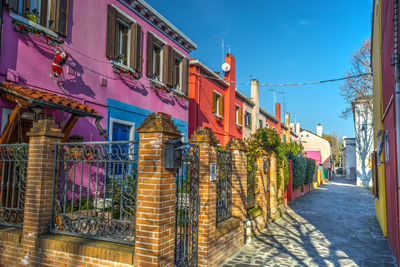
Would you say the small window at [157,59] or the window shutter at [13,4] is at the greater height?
the small window at [157,59]

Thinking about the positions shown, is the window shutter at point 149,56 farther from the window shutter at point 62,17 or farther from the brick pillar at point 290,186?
the brick pillar at point 290,186

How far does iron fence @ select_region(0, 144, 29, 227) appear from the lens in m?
4.91

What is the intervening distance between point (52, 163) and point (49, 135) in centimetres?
46

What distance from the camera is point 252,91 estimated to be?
78.0ft

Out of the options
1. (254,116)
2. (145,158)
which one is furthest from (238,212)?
(254,116)

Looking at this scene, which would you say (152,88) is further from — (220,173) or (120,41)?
(220,173)

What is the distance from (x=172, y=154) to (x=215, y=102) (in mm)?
13154

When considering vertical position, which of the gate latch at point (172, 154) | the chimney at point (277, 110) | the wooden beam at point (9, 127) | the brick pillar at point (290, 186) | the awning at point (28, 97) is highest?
the chimney at point (277, 110)

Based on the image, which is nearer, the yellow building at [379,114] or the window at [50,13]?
the window at [50,13]

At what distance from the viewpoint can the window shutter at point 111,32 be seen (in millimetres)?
8656

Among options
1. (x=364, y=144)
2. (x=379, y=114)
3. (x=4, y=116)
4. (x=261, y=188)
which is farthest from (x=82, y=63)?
(x=364, y=144)

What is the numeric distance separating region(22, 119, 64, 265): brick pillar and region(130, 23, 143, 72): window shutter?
5427mm

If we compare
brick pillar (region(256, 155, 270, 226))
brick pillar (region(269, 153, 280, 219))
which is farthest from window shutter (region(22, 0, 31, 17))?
brick pillar (region(269, 153, 280, 219))

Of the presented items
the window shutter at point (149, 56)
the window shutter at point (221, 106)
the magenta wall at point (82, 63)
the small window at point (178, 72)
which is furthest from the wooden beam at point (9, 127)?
the window shutter at point (221, 106)
